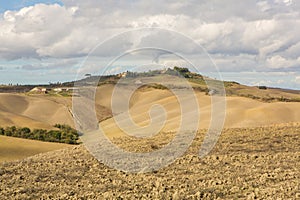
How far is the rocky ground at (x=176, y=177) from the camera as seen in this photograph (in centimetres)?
1264

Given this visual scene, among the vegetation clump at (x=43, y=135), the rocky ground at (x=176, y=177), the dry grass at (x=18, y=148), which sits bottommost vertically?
the vegetation clump at (x=43, y=135)

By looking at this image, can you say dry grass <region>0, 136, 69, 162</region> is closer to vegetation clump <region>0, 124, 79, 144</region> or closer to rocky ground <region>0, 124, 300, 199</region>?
rocky ground <region>0, 124, 300, 199</region>

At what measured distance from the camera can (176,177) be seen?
15398 millimetres

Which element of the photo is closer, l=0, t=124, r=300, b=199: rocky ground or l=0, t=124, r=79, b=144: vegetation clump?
l=0, t=124, r=300, b=199: rocky ground

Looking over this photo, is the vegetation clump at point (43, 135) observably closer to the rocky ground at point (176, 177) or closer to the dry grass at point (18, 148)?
the dry grass at point (18, 148)

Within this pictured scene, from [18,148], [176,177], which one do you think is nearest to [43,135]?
[18,148]

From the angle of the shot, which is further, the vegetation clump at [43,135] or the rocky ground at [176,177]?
the vegetation clump at [43,135]

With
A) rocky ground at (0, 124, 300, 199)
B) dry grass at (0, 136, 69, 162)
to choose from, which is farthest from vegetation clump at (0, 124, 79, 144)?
rocky ground at (0, 124, 300, 199)

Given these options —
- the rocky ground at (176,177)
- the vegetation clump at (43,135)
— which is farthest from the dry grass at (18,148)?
the vegetation clump at (43,135)

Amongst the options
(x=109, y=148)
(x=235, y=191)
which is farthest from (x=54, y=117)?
(x=235, y=191)

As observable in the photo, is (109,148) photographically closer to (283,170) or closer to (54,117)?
(283,170)

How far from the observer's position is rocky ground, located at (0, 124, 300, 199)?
12644mm

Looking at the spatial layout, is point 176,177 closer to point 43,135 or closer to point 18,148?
point 18,148

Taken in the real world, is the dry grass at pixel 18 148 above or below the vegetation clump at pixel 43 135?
above
